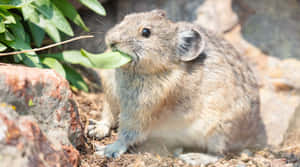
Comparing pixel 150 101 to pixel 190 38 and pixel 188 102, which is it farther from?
pixel 190 38

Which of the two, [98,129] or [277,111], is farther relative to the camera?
[277,111]

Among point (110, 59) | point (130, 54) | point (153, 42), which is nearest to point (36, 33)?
point (110, 59)

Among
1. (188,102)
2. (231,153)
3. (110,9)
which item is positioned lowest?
(231,153)

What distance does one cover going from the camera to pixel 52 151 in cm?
404

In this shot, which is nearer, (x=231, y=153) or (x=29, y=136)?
(x=29, y=136)

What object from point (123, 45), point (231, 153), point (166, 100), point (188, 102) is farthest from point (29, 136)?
point (231, 153)

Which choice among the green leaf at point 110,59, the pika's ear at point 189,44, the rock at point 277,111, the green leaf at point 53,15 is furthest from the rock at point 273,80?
the green leaf at point 53,15

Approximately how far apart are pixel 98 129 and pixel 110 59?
1.50 metres

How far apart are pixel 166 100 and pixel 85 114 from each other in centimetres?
165

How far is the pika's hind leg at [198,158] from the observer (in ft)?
20.9

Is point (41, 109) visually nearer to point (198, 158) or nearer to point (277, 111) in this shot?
point (198, 158)

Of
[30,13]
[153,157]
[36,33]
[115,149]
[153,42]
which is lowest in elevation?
[153,157]

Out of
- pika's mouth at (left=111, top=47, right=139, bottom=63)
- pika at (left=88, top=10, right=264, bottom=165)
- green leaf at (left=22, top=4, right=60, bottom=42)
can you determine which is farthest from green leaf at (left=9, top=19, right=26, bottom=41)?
pika's mouth at (left=111, top=47, right=139, bottom=63)

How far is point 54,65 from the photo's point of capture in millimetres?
6016
